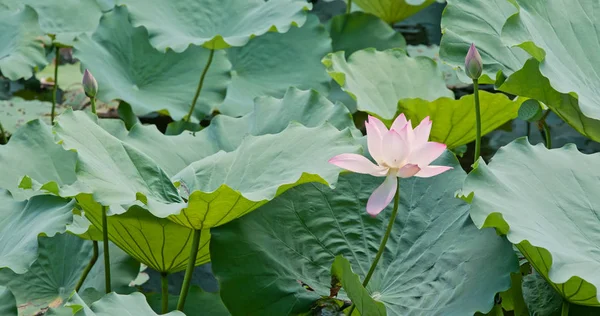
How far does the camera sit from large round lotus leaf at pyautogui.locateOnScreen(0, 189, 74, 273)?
4.61 ft

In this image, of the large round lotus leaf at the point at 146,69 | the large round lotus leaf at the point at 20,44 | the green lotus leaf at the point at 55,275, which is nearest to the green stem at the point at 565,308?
the green lotus leaf at the point at 55,275

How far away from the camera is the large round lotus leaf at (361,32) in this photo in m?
3.08

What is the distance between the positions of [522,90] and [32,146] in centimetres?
110

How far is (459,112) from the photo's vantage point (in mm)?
2104

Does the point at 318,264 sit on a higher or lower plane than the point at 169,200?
lower

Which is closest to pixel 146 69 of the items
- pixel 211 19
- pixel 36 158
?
pixel 211 19

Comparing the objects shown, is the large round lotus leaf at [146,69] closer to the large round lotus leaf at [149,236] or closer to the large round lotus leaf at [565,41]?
the large round lotus leaf at [149,236]

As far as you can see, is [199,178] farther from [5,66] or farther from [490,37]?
[5,66]

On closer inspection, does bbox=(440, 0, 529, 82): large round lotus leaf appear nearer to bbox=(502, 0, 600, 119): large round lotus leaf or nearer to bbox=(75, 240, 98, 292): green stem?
bbox=(502, 0, 600, 119): large round lotus leaf

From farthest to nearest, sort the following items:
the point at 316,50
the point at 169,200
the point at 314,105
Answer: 1. the point at 316,50
2. the point at 314,105
3. the point at 169,200

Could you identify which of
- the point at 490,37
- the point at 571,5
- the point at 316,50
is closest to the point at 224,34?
the point at 316,50

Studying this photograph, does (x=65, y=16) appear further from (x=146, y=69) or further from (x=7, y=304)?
(x=7, y=304)

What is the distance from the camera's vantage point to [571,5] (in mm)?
1851

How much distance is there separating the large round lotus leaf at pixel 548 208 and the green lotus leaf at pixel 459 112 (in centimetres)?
55
